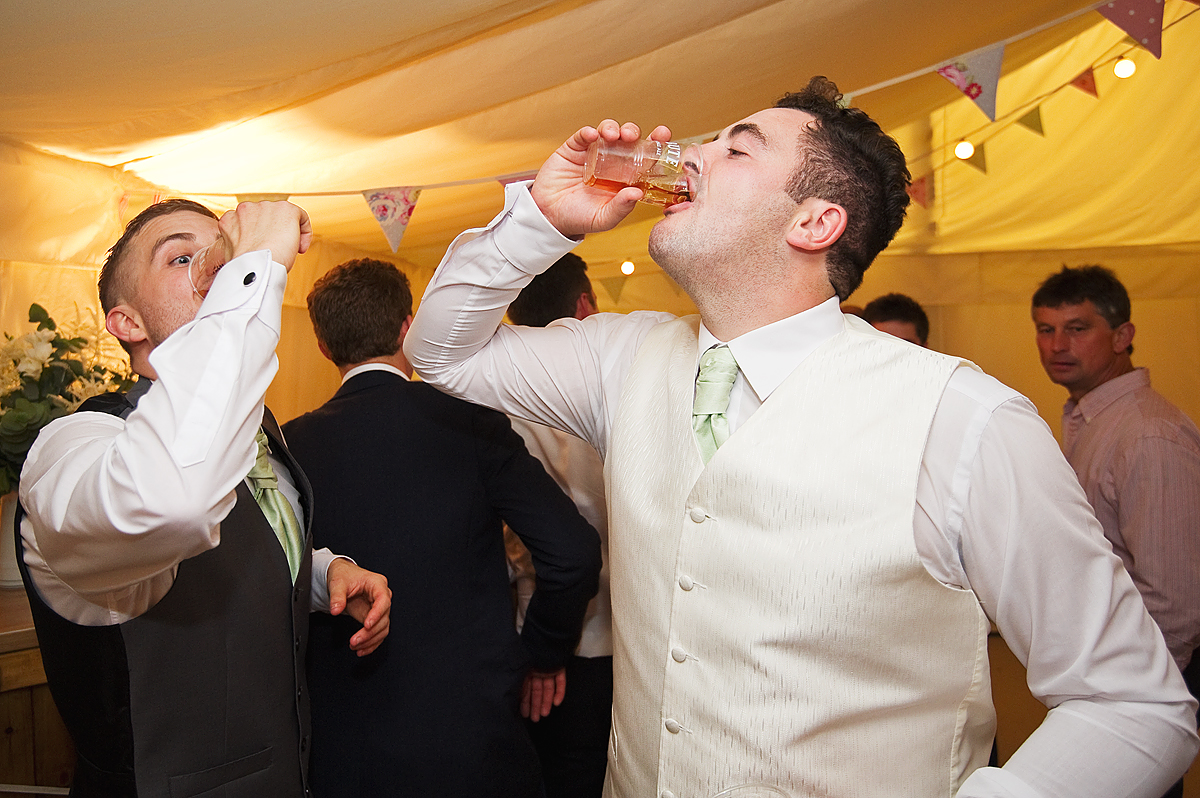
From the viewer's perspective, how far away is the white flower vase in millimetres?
2201

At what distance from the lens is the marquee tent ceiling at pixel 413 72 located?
2.08 m

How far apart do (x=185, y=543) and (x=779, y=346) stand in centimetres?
88

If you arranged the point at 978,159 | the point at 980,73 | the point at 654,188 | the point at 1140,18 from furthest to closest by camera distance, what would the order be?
the point at 978,159, the point at 980,73, the point at 1140,18, the point at 654,188

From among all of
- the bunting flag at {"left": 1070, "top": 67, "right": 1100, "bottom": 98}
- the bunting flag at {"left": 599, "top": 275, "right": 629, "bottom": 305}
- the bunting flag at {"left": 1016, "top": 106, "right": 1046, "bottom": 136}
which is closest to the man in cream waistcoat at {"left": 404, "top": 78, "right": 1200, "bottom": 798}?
the bunting flag at {"left": 1070, "top": 67, "right": 1100, "bottom": 98}

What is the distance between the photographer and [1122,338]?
Answer: 284cm

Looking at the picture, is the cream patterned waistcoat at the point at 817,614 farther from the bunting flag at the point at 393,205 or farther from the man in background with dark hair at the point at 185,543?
the bunting flag at the point at 393,205

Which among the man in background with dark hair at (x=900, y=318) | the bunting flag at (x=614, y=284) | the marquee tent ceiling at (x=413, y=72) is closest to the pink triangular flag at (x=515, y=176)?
the marquee tent ceiling at (x=413, y=72)

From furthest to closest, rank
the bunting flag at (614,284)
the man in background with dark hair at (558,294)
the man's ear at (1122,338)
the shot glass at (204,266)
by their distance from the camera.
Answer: the bunting flag at (614,284)
the man's ear at (1122,338)
the man in background with dark hair at (558,294)
the shot glass at (204,266)

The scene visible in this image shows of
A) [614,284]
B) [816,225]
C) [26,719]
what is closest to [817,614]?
[816,225]

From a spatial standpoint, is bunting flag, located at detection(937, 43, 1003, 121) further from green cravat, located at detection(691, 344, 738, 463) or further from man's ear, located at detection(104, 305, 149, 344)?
man's ear, located at detection(104, 305, 149, 344)

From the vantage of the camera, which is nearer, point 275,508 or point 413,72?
point 275,508

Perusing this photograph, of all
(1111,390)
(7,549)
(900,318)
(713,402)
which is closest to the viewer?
(713,402)

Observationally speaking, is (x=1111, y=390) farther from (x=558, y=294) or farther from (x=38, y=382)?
(x=38, y=382)

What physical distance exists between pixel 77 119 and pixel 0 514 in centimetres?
127
